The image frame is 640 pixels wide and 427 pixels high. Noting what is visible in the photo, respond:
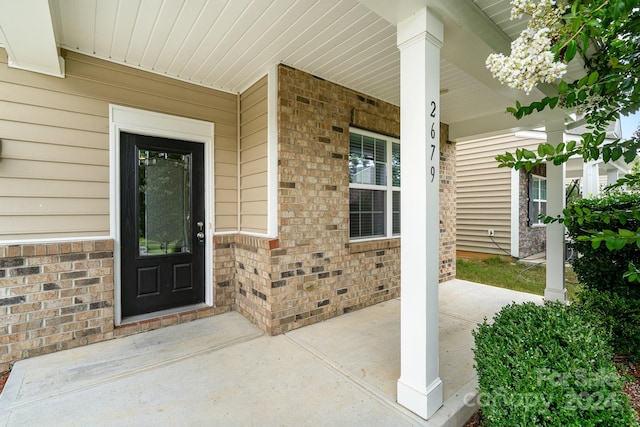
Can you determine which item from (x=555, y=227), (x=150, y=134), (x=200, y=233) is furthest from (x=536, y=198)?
(x=150, y=134)

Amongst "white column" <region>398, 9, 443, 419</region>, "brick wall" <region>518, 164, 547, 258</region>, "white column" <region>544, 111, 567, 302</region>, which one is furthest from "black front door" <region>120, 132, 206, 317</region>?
"brick wall" <region>518, 164, 547, 258</region>

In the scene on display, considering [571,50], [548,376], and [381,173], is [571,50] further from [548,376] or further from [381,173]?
[381,173]

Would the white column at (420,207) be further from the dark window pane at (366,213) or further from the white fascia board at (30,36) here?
the white fascia board at (30,36)

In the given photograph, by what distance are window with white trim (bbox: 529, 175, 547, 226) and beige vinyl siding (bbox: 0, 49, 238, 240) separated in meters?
8.48

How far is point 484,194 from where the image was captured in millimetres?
7914

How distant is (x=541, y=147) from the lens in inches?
60.0

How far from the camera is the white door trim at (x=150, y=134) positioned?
3119 mm

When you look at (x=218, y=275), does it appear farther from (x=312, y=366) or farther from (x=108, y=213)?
(x=312, y=366)

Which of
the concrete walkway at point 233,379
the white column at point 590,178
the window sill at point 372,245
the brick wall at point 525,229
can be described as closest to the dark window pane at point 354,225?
the window sill at point 372,245

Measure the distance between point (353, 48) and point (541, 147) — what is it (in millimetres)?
2065

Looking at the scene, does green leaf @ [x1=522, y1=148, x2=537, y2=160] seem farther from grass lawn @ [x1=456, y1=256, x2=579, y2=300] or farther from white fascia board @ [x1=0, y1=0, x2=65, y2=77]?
grass lawn @ [x1=456, y1=256, x2=579, y2=300]

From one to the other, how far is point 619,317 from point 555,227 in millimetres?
1806

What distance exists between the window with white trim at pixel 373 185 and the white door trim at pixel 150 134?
5.99ft

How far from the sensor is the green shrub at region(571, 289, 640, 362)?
8.05 feet
